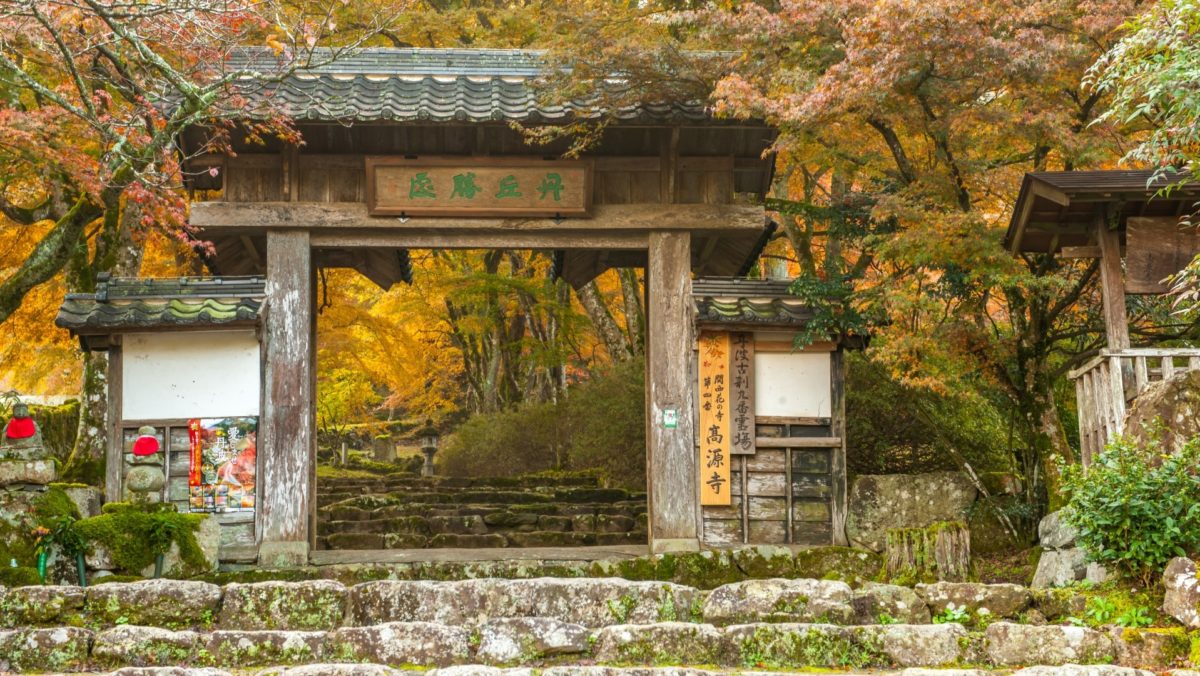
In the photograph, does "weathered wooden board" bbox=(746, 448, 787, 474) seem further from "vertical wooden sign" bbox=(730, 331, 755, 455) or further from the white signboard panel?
the white signboard panel

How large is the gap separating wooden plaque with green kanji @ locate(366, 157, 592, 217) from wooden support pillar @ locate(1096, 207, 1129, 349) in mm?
5517

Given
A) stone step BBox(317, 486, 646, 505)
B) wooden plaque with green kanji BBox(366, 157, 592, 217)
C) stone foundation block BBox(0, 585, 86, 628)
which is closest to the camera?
stone foundation block BBox(0, 585, 86, 628)

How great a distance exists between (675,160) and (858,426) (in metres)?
4.44

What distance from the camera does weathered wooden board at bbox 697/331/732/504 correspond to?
43.3ft

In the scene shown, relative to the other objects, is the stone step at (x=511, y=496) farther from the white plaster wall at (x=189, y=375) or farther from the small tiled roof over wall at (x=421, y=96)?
the small tiled roof over wall at (x=421, y=96)

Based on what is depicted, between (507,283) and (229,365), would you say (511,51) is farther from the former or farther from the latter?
(507,283)

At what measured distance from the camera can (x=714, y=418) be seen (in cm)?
1330

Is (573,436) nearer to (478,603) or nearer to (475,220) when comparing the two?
(475,220)

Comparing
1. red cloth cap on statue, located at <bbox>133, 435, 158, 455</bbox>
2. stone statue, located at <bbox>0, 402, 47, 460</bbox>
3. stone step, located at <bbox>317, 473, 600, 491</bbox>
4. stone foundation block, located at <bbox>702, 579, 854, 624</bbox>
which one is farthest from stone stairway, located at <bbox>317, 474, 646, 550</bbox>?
stone foundation block, located at <bbox>702, 579, 854, 624</bbox>

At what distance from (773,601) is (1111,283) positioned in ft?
15.1

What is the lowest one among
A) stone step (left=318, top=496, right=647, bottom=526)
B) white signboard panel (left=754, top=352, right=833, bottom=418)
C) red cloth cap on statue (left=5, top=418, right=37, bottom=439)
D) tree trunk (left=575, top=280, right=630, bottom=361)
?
stone step (left=318, top=496, right=647, bottom=526)

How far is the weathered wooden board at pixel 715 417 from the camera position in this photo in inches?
519

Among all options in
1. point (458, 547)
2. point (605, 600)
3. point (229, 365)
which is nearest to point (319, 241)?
point (229, 365)

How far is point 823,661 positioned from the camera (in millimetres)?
7254
